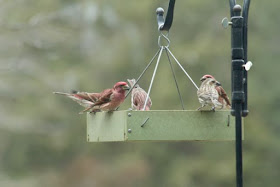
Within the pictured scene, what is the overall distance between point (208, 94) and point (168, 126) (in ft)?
1.25

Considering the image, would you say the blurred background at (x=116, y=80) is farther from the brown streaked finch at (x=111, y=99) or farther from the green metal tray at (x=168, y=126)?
the green metal tray at (x=168, y=126)

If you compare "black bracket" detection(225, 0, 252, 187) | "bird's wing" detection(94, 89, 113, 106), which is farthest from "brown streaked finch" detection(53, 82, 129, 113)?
"black bracket" detection(225, 0, 252, 187)

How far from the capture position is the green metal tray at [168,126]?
6484 mm

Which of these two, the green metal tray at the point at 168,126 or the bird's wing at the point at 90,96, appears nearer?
the green metal tray at the point at 168,126

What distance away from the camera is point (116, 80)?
17281 mm

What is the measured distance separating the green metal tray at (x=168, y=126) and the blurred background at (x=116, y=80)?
987cm

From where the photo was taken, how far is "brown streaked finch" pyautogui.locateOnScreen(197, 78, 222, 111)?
6.70 meters

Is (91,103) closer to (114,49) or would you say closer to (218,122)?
(218,122)

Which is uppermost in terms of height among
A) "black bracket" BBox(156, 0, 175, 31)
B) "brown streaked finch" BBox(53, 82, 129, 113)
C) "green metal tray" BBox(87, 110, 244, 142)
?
"black bracket" BBox(156, 0, 175, 31)

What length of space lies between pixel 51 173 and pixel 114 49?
8.30 feet

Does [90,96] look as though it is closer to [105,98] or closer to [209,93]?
[105,98]

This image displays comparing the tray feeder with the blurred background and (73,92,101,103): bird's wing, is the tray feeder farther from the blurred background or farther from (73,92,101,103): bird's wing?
the blurred background

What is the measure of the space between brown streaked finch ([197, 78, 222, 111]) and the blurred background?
986 centimetres

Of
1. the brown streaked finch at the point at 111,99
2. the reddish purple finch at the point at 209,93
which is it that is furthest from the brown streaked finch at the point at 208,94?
the brown streaked finch at the point at 111,99
